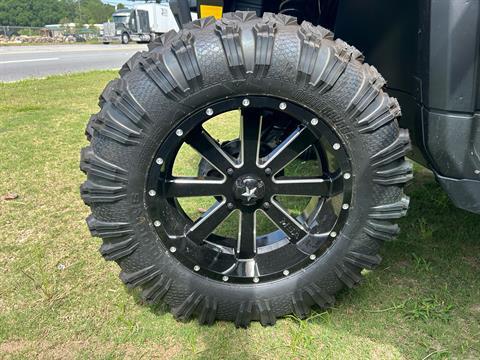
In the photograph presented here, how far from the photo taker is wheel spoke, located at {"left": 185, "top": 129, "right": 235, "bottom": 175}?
177 centimetres

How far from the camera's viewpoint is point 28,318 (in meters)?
1.91

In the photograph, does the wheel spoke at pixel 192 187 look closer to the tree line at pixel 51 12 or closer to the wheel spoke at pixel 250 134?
the wheel spoke at pixel 250 134

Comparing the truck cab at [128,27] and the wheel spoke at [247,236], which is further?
the truck cab at [128,27]

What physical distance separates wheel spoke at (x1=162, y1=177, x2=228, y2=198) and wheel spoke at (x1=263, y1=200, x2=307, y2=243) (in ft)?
0.76

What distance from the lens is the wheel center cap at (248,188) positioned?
70.6 inches

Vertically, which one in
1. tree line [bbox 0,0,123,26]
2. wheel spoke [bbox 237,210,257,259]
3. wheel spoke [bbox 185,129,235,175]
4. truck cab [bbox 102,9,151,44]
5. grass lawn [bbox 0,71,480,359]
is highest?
wheel spoke [bbox 185,129,235,175]

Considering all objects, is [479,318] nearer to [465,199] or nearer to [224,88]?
[465,199]

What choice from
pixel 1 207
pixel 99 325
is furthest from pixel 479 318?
pixel 1 207

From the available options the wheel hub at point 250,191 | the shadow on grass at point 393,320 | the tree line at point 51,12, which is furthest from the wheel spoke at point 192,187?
the tree line at point 51,12

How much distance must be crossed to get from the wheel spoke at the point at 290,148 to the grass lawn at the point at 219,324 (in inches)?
27.7

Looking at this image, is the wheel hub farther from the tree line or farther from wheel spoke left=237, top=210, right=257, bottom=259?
the tree line

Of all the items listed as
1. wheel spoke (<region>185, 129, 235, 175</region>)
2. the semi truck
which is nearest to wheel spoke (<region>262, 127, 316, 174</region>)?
wheel spoke (<region>185, 129, 235, 175</region>)

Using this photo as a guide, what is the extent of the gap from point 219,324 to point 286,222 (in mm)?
538

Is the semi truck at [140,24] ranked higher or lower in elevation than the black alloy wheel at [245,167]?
lower
